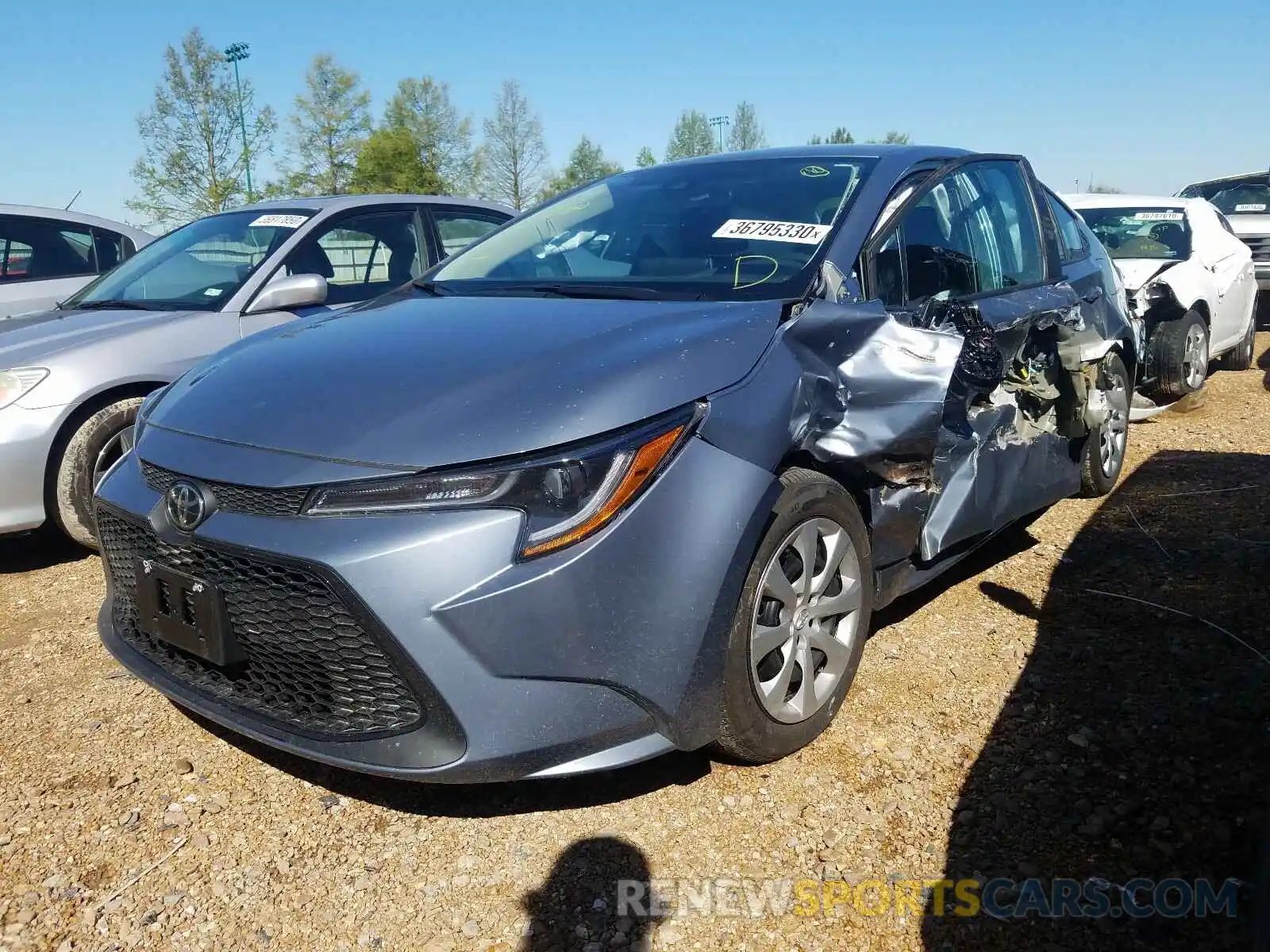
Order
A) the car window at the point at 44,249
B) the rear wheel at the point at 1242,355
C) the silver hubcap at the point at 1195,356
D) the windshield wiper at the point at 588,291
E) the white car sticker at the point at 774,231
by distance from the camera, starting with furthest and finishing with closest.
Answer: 1. the rear wheel at the point at 1242,355
2. the silver hubcap at the point at 1195,356
3. the car window at the point at 44,249
4. the white car sticker at the point at 774,231
5. the windshield wiper at the point at 588,291

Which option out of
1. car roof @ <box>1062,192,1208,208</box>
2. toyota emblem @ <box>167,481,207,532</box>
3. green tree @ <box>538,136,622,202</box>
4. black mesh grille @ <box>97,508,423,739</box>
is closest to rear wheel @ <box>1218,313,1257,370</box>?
car roof @ <box>1062,192,1208,208</box>

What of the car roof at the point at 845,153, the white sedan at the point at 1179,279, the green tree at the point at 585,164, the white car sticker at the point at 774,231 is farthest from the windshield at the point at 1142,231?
the green tree at the point at 585,164

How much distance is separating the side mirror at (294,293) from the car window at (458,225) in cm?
146

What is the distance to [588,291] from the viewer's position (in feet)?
9.47

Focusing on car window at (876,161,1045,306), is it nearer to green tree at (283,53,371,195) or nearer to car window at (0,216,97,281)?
car window at (0,216,97,281)

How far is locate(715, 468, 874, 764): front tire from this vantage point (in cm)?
232

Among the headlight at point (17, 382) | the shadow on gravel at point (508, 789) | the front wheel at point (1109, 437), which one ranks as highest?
the headlight at point (17, 382)

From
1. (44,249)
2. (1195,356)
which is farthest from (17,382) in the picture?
(1195,356)

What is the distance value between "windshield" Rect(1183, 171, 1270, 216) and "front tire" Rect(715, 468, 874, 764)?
1192 centimetres

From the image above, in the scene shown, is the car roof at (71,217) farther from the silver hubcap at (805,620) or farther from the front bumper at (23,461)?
the silver hubcap at (805,620)

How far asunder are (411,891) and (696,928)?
2.10 ft

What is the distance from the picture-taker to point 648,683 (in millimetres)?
→ 2111

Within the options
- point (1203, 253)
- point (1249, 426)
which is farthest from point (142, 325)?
point (1203, 253)

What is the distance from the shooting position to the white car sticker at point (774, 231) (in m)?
2.89
